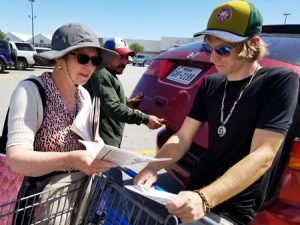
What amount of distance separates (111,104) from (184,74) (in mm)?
779

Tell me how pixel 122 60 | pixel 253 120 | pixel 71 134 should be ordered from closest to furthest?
pixel 253 120 < pixel 71 134 < pixel 122 60

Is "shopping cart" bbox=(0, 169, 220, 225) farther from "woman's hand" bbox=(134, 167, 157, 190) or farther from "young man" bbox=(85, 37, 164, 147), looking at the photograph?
"young man" bbox=(85, 37, 164, 147)

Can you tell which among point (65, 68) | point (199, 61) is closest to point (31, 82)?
point (65, 68)

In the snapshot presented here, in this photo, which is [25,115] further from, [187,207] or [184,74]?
[184,74]

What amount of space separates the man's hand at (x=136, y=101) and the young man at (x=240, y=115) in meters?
1.38

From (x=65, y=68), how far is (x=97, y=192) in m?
0.75

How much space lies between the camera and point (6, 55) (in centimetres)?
1950

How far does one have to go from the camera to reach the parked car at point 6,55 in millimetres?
19141

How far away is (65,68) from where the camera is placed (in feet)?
6.26

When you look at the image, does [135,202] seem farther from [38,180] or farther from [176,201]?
[38,180]

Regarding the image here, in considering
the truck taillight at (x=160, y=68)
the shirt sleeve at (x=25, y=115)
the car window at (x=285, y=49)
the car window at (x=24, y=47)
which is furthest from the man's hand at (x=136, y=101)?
the car window at (x=24, y=47)

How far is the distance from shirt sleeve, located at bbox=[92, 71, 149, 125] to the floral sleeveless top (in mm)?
1289

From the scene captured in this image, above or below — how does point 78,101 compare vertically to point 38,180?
above

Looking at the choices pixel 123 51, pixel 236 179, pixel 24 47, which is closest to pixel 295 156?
pixel 236 179
